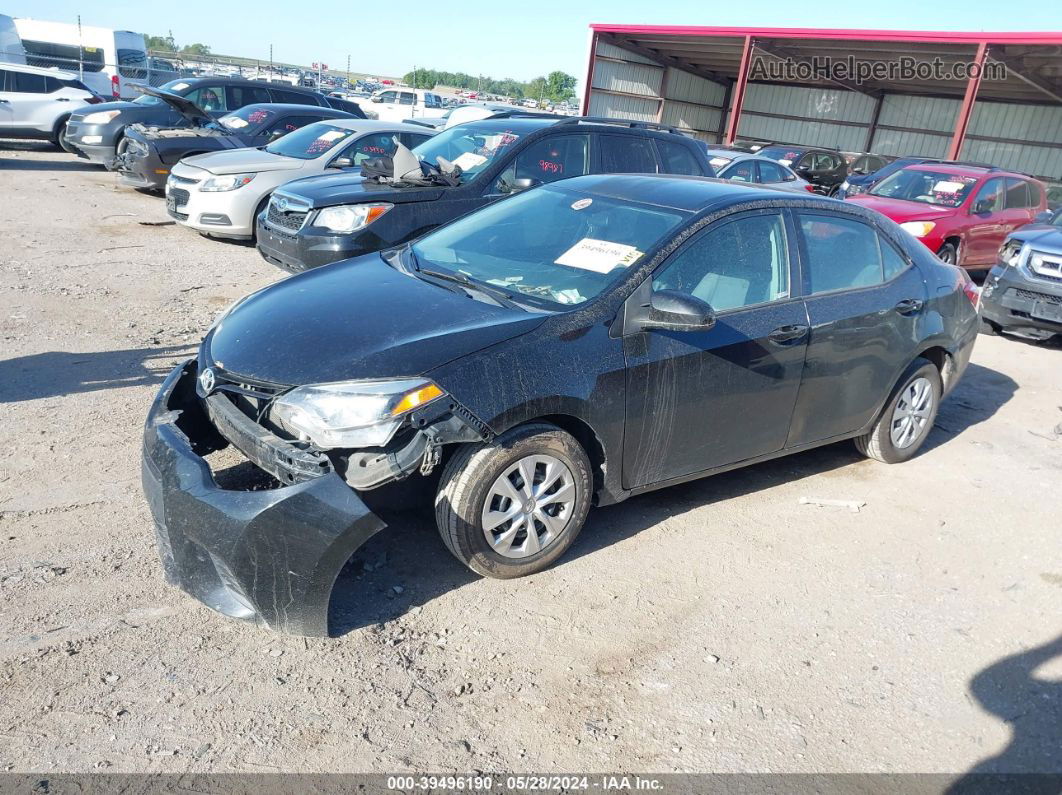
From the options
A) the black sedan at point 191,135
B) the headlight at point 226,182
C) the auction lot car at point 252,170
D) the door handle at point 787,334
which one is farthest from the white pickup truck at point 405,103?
the door handle at point 787,334

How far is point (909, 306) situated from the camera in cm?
498

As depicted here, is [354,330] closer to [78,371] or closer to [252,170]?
[78,371]

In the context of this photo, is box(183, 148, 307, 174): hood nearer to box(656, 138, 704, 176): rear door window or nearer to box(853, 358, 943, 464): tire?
box(656, 138, 704, 176): rear door window

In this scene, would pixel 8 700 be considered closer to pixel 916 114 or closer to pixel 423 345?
pixel 423 345

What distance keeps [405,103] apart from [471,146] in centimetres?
2888

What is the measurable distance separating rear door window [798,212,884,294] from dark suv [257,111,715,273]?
9.97 ft

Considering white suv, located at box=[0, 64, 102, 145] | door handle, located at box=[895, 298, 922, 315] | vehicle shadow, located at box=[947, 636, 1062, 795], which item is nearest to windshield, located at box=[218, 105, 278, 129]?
white suv, located at box=[0, 64, 102, 145]

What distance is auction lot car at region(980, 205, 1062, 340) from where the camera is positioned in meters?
Result: 8.52

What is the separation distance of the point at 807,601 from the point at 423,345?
2.07m

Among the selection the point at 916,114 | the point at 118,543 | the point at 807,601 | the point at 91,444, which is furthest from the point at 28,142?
the point at 916,114

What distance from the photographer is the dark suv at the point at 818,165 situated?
67.7 ft

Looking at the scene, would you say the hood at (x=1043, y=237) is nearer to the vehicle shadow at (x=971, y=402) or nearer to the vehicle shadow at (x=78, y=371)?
the vehicle shadow at (x=971, y=402)

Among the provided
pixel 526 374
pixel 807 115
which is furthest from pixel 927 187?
pixel 807 115

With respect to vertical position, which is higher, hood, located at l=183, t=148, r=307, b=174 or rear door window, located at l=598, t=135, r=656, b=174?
rear door window, located at l=598, t=135, r=656, b=174
